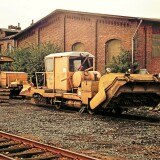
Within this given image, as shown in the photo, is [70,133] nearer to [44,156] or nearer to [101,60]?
[44,156]

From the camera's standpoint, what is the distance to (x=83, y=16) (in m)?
29.9

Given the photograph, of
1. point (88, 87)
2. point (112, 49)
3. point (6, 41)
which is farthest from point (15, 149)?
point (6, 41)

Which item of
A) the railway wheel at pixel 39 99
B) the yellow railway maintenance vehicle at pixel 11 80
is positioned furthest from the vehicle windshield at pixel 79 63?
the yellow railway maintenance vehicle at pixel 11 80

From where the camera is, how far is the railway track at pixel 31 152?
24.1ft

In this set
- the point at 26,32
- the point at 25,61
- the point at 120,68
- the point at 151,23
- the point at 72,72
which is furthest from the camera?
the point at 26,32

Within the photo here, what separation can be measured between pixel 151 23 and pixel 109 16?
307cm

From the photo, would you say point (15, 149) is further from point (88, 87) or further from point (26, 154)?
point (88, 87)

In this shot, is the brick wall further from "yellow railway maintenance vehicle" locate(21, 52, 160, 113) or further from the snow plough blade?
the snow plough blade

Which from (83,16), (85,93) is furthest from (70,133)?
(83,16)

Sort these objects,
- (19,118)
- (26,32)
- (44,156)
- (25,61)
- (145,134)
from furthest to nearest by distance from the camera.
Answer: (26,32) → (25,61) → (19,118) → (145,134) → (44,156)

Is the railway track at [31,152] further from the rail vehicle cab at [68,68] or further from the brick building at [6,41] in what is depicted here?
the brick building at [6,41]

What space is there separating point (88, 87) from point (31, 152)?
7108mm

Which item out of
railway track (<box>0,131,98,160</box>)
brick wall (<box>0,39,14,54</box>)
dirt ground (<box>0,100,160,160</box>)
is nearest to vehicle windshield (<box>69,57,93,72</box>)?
dirt ground (<box>0,100,160,160</box>)

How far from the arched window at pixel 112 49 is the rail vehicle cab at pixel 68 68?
10.4m
